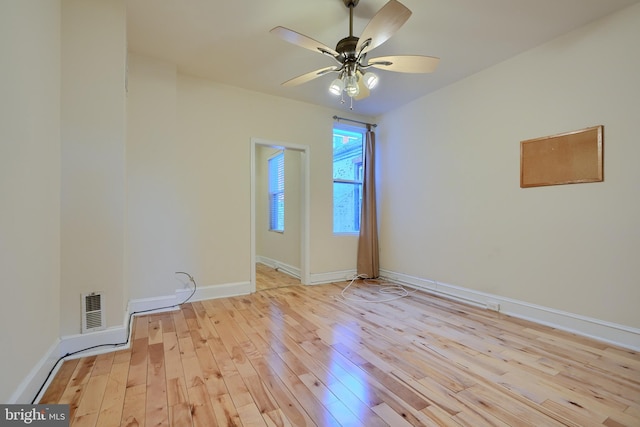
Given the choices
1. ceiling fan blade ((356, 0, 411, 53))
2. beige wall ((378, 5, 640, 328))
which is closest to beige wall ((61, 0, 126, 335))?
ceiling fan blade ((356, 0, 411, 53))

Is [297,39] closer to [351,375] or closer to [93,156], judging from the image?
[93,156]

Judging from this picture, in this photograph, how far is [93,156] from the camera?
2.05 meters

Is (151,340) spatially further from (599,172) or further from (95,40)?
(599,172)

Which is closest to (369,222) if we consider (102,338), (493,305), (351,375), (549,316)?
(493,305)

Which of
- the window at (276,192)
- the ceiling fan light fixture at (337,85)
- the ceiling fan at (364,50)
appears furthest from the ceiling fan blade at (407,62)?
the window at (276,192)

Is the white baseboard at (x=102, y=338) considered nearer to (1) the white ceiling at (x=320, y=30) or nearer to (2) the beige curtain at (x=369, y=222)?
(2) the beige curtain at (x=369, y=222)

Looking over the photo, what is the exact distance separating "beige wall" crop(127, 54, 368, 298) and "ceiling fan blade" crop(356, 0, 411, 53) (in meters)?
2.07

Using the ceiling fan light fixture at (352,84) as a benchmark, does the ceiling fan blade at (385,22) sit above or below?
above

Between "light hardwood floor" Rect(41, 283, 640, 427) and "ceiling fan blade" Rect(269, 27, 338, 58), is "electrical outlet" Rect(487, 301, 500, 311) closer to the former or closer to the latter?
"light hardwood floor" Rect(41, 283, 640, 427)

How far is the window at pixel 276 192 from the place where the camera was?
17.4 ft

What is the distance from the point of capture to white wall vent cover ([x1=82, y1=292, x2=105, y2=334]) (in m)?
2.02

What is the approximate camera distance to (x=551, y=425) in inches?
52.1

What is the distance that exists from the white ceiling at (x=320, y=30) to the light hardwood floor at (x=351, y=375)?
264 centimetres

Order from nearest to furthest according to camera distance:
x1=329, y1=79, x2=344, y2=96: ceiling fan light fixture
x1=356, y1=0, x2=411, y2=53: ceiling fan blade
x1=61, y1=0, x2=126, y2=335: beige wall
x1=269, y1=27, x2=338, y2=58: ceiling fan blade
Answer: x1=356, y1=0, x2=411, y2=53: ceiling fan blade
x1=269, y1=27, x2=338, y2=58: ceiling fan blade
x1=61, y1=0, x2=126, y2=335: beige wall
x1=329, y1=79, x2=344, y2=96: ceiling fan light fixture
